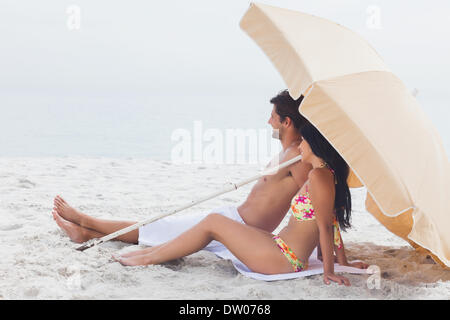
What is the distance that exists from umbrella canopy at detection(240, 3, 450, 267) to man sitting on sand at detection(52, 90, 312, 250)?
547mm

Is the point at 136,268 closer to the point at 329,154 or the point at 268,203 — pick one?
the point at 268,203

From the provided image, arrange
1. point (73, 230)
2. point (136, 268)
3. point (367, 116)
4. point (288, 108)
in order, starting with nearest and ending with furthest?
point (367, 116) → point (136, 268) → point (288, 108) → point (73, 230)

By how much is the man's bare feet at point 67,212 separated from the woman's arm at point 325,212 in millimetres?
1622

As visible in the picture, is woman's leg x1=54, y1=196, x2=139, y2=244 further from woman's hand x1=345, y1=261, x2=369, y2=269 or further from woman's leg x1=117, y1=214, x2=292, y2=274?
woman's hand x1=345, y1=261, x2=369, y2=269

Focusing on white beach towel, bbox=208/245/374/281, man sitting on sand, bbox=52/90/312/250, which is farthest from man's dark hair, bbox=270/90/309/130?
white beach towel, bbox=208/245/374/281

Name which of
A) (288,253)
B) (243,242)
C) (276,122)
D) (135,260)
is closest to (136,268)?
(135,260)

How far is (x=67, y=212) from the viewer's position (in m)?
3.55

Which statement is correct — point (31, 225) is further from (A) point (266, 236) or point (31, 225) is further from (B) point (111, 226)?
(A) point (266, 236)

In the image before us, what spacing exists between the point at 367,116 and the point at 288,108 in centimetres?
84

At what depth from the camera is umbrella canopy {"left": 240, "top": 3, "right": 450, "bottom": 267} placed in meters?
2.32

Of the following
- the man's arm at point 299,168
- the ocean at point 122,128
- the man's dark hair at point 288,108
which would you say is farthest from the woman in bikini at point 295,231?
the ocean at point 122,128

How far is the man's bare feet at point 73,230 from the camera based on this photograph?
3438 millimetres
